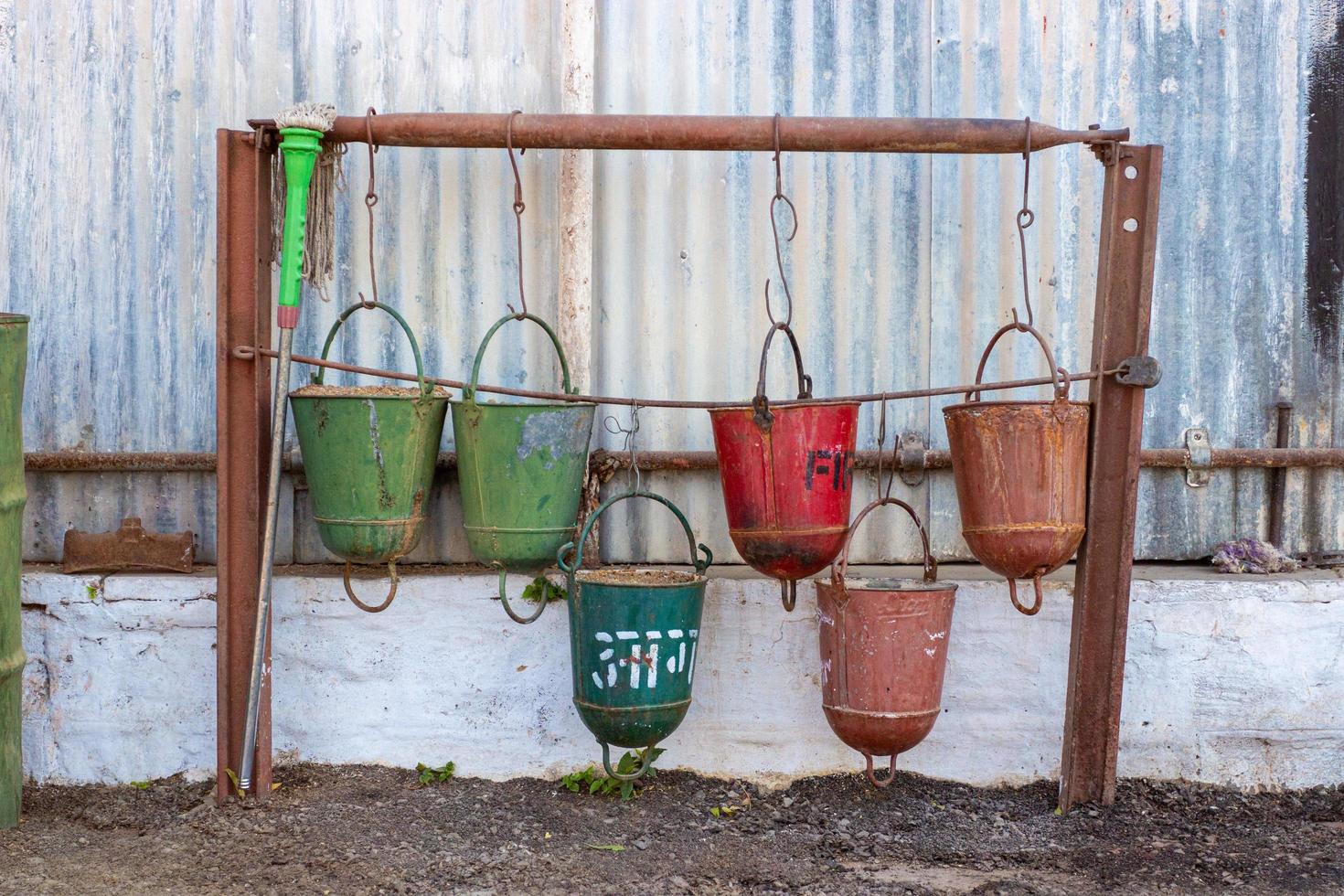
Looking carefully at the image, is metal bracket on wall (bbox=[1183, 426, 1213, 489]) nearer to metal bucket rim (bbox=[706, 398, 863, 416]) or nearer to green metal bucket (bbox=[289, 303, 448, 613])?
metal bucket rim (bbox=[706, 398, 863, 416])

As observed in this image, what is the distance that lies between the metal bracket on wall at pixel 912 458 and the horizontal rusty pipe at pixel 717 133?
1013 mm

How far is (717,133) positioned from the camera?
3.39m

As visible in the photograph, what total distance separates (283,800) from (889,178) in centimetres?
277

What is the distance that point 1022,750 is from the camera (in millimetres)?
3732

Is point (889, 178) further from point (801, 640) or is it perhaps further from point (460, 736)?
point (460, 736)

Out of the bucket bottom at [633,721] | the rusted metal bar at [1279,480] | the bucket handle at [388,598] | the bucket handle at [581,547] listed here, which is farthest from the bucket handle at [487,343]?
the rusted metal bar at [1279,480]

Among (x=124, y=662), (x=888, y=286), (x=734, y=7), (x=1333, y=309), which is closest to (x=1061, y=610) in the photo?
(x=888, y=286)

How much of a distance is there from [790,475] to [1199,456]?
1.63 m

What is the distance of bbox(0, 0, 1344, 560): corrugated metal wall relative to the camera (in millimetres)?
3953

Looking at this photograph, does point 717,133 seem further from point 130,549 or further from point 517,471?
point 130,549

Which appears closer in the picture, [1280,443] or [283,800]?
[283,800]

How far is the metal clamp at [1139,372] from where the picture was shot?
338 cm

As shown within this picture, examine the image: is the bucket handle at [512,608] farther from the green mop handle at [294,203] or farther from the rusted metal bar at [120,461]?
the rusted metal bar at [120,461]

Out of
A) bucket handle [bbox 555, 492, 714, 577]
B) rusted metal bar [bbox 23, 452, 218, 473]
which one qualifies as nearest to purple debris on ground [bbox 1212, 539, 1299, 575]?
bucket handle [bbox 555, 492, 714, 577]
